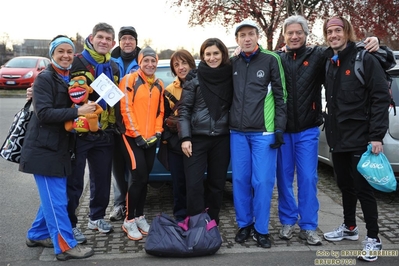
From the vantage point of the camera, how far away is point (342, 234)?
167 inches

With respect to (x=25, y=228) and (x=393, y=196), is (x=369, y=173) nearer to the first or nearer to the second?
(x=393, y=196)

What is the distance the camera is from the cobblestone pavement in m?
4.06

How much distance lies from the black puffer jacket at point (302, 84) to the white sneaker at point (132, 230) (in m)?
1.81

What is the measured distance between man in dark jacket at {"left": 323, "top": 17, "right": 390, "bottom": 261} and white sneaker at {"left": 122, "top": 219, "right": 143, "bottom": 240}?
2.07 meters

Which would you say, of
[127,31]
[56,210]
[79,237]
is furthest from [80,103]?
[127,31]

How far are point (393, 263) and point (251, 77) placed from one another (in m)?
2.05

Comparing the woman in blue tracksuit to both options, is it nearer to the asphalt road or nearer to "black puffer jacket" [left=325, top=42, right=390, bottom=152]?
the asphalt road

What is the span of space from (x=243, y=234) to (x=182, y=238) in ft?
2.24

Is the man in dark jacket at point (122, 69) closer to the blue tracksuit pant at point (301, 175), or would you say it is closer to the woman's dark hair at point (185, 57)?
the woman's dark hair at point (185, 57)

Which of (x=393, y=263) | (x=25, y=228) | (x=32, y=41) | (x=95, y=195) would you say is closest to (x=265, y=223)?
(x=393, y=263)

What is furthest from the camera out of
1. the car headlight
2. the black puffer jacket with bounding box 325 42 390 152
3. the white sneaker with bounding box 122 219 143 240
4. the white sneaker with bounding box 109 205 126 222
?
the car headlight

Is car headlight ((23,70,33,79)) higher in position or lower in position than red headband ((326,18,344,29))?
lower

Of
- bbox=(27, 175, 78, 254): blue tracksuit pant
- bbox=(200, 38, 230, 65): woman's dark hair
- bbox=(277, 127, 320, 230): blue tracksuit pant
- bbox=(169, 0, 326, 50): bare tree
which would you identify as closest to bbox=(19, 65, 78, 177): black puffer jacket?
bbox=(27, 175, 78, 254): blue tracksuit pant

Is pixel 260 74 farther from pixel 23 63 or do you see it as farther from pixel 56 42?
pixel 23 63
